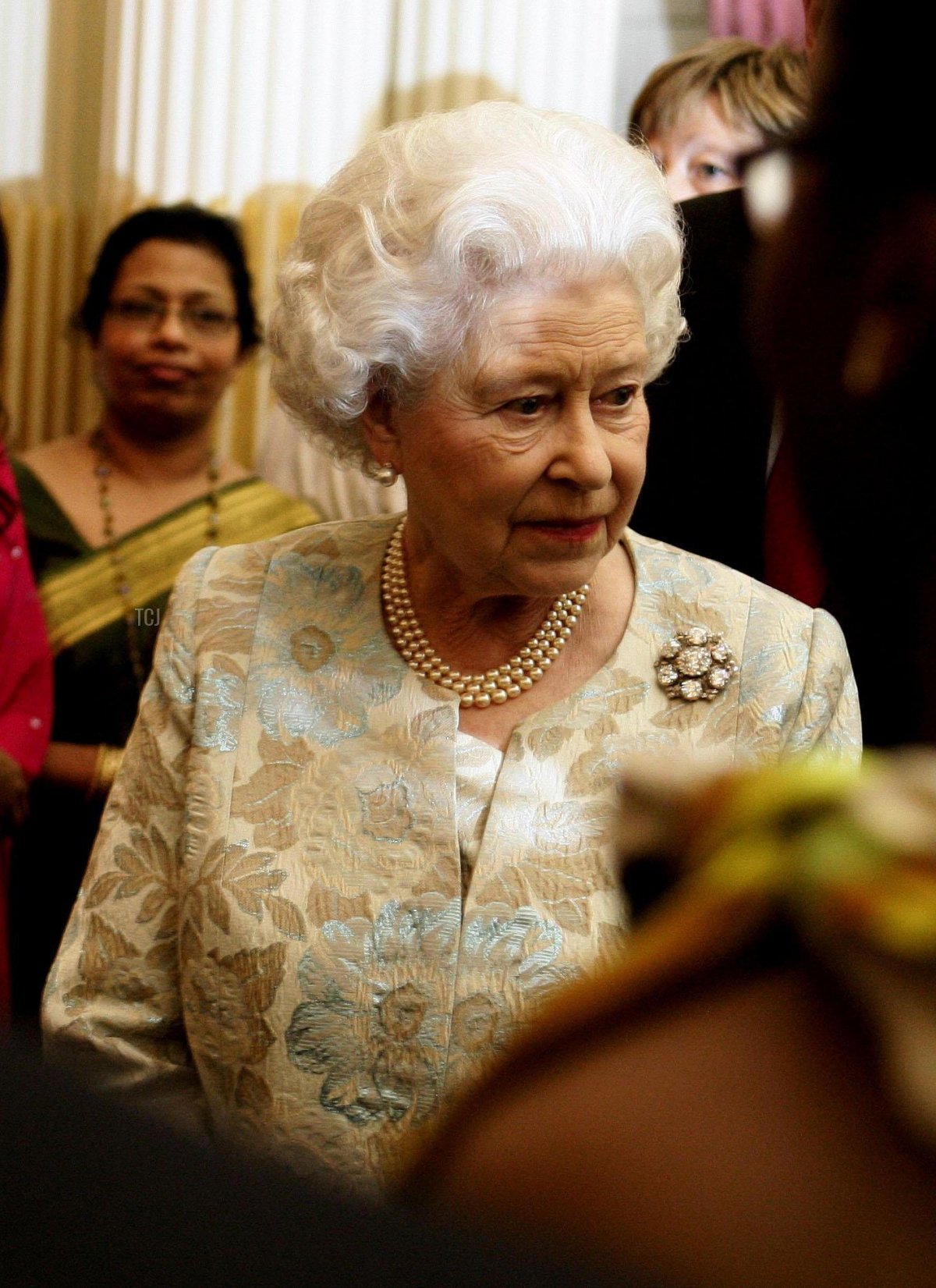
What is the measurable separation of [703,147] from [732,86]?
0.34 feet

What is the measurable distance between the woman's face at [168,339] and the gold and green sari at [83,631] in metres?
0.18

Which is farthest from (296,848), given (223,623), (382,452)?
(382,452)

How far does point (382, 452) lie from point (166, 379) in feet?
3.93

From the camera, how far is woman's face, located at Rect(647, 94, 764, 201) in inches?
94.7

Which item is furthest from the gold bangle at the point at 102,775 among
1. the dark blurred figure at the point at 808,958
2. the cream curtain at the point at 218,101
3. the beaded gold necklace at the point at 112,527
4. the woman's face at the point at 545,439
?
the dark blurred figure at the point at 808,958

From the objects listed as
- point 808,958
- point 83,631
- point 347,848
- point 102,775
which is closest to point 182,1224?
point 808,958

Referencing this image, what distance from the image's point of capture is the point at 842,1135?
0.37 m

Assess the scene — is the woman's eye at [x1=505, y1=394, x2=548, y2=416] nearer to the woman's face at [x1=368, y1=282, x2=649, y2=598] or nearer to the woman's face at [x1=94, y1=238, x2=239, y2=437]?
the woman's face at [x1=368, y1=282, x2=649, y2=598]

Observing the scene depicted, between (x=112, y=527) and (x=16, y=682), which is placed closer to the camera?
(x=16, y=682)

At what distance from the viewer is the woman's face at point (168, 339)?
2.71 m

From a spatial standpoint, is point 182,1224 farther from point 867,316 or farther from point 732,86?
point 732,86

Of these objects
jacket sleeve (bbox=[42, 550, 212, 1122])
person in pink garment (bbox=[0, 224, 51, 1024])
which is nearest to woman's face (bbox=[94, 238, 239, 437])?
person in pink garment (bbox=[0, 224, 51, 1024])

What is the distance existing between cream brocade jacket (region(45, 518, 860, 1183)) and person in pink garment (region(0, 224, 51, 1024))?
696 millimetres

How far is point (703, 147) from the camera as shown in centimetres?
241
